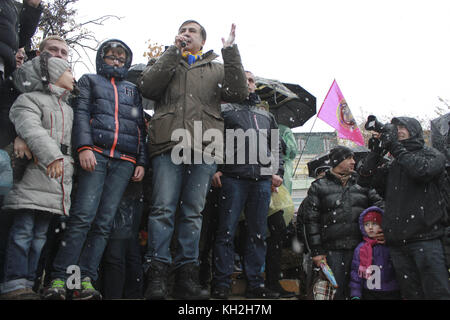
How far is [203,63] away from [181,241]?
160cm

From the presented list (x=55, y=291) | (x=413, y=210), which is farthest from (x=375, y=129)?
(x=55, y=291)

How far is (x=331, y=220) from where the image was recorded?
4293 mm

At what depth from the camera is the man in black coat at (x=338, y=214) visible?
4.14 m

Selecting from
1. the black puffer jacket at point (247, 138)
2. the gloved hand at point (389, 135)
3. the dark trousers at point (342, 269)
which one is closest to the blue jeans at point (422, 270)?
the dark trousers at point (342, 269)

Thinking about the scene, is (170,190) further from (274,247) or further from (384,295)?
(384,295)

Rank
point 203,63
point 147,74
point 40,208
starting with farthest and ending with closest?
1. point 203,63
2. point 147,74
3. point 40,208

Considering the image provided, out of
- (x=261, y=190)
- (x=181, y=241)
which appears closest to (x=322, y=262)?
(x=261, y=190)

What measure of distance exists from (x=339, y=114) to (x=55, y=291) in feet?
22.9

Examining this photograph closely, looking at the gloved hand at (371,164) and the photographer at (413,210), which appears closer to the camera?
the photographer at (413,210)

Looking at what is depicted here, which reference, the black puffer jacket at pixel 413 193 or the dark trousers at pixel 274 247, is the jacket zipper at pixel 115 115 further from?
the black puffer jacket at pixel 413 193

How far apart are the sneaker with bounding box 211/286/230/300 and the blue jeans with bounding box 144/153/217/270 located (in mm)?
408

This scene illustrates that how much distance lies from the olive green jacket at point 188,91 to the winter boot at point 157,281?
0.91 metres
